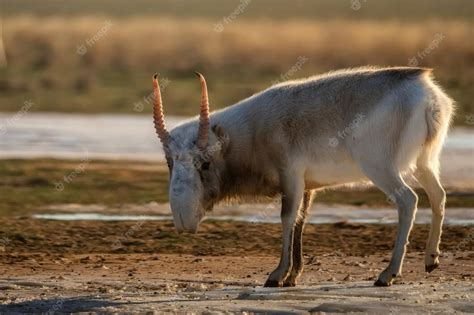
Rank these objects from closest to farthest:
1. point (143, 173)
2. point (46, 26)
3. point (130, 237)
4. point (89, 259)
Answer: point (89, 259) → point (130, 237) → point (143, 173) → point (46, 26)

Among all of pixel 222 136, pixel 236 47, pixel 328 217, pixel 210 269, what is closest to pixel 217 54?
pixel 236 47

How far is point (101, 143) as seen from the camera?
73.5 feet

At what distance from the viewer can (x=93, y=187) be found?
16.9 metres

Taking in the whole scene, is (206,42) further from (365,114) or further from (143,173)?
(365,114)

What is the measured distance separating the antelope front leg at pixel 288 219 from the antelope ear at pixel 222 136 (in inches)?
21.7

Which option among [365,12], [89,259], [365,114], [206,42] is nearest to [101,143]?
[89,259]

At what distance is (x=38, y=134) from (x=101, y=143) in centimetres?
185

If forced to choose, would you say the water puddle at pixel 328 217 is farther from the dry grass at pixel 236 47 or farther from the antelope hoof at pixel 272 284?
the dry grass at pixel 236 47

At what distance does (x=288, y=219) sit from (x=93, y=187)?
273 inches

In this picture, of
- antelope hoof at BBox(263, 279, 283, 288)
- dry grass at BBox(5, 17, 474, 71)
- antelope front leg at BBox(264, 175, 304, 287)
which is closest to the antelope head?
antelope front leg at BBox(264, 175, 304, 287)

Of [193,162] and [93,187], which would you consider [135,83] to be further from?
[193,162]

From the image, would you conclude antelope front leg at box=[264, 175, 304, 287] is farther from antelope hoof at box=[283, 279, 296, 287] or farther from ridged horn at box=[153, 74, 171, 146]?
ridged horn at box=[153, 74, 171, 146]

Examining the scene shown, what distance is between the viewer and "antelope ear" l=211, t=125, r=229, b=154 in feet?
34.4

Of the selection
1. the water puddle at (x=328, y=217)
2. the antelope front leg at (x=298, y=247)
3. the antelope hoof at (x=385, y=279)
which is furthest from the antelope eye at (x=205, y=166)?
the water puddle at (x=328, y=217)
